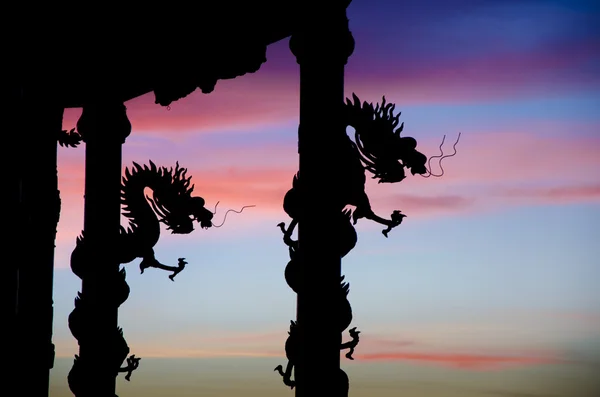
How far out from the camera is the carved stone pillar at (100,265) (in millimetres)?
9039

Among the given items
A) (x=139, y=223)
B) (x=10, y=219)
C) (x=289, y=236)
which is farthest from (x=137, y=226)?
(x=10, y=219)

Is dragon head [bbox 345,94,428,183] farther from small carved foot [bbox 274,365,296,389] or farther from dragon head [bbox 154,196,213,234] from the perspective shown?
dragon head [bbox 154,196,213,234]

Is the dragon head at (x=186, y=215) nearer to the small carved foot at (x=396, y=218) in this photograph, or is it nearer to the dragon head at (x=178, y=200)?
the dragon head at (x=178, y=200)

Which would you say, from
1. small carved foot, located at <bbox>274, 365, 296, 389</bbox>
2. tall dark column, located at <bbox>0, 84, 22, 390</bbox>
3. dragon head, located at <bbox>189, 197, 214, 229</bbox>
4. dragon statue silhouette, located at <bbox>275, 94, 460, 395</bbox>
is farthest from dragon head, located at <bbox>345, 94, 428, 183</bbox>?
dragon head, located at <bbox>189, 197, 214, 229</bbox>

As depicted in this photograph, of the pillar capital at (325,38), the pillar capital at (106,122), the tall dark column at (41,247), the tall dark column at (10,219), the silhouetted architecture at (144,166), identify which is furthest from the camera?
the pillar capital at (106,122)

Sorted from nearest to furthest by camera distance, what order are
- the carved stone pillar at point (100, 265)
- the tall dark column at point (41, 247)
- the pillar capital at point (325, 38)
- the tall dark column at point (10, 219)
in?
the tall dark column at point (10, 219)
the pillar capital at point (325, 38)
the tall dark column at point (41, 247)
the carved stone pillar at point (100, 265)

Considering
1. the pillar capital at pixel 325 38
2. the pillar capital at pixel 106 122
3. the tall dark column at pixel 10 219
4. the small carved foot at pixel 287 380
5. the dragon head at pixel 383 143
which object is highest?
the pillar capital at pixel 106 122

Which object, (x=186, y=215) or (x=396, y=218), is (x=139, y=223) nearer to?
(x=186, y=215)

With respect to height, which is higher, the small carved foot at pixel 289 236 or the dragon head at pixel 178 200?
the dragon head at pixel 178 200

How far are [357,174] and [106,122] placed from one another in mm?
4365

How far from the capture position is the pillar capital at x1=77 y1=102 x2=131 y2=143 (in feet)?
30.5

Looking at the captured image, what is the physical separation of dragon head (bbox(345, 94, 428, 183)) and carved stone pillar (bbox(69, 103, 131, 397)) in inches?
164

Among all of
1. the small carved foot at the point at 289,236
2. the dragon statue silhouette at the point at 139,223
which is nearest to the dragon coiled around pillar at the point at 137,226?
the dragon statue silhouette at the point at 139,223

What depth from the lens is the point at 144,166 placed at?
9203mm
